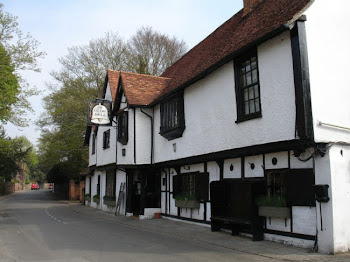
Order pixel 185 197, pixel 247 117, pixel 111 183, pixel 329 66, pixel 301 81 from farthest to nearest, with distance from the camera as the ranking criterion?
1. pixel 111 183
2. pixel 185 197
3. pixel 247 117
4. pixel 329 66
5. pixel 301 81

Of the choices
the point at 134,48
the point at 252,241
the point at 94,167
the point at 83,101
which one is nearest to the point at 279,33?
the point at 252,241

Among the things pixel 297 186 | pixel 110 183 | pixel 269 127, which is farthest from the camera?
pixel 110 183

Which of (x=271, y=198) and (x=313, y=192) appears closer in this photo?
(x=313, y=192)

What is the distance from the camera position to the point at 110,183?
74.7 feet

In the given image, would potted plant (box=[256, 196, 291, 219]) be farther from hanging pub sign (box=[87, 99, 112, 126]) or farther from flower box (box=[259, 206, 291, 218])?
hanging pub sign (box=[87, 99, 112, 126])

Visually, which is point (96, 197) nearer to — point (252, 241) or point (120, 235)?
point (120, 235)

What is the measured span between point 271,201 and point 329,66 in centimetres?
407

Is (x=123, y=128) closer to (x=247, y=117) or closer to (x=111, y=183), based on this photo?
(x=111, y=183)

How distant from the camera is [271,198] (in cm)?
950

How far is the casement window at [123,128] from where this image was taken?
18172 mm

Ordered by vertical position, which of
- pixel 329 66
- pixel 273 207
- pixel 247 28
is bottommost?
pixel 273 207

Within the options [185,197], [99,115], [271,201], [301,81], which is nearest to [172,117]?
[185,197]

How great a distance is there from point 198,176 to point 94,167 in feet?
44.9

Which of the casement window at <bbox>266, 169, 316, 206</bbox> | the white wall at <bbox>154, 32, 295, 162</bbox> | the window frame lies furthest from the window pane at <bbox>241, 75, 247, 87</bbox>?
the window frame
